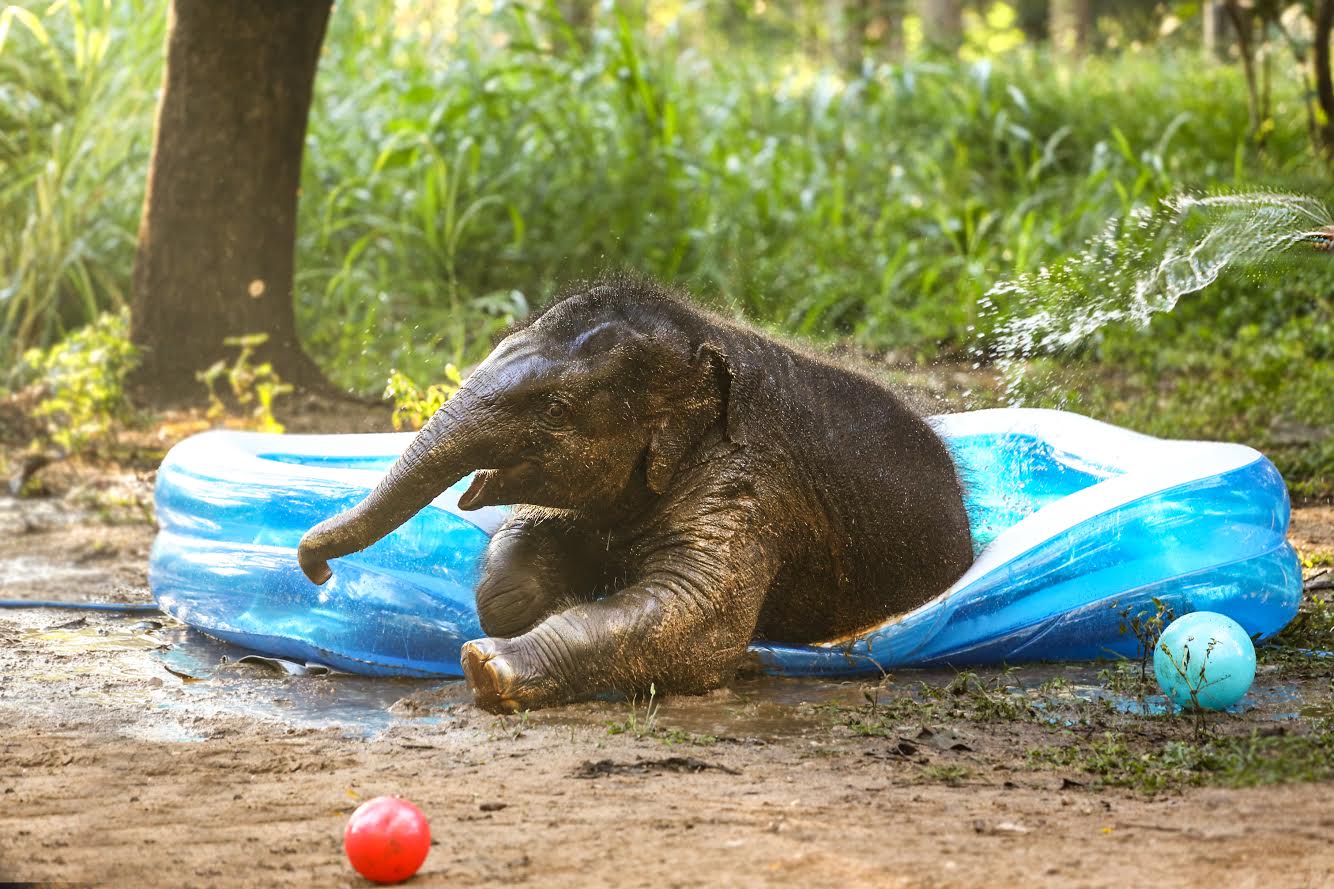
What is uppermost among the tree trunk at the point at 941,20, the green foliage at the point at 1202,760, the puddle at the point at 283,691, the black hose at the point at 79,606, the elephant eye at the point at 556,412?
the tree trunk at the point at 941,20

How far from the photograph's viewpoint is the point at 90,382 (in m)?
8.16

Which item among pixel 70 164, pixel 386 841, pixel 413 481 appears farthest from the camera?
pixel 70 164

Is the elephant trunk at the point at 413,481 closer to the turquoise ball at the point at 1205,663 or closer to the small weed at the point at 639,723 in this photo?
the small weed at the point at 639,723

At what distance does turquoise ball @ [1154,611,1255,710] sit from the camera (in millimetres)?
4094

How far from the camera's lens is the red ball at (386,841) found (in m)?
2.87

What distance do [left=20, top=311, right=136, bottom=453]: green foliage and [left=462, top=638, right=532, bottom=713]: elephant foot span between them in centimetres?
457

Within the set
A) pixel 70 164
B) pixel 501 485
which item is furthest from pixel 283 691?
pixel 70 164

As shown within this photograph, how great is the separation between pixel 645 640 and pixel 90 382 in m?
4.88

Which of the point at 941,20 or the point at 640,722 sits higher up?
the point at 941,20

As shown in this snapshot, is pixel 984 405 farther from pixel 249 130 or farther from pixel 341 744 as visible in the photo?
pixel 341 744

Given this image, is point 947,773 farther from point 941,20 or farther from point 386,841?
point 941,20

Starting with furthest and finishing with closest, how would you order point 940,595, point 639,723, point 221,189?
point 221,189
point 940,595
point 639,723

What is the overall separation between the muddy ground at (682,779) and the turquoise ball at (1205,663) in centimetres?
7

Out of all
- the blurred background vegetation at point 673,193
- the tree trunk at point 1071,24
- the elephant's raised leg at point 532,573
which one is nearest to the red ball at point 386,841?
the elephant's raised leg at point 532,573
